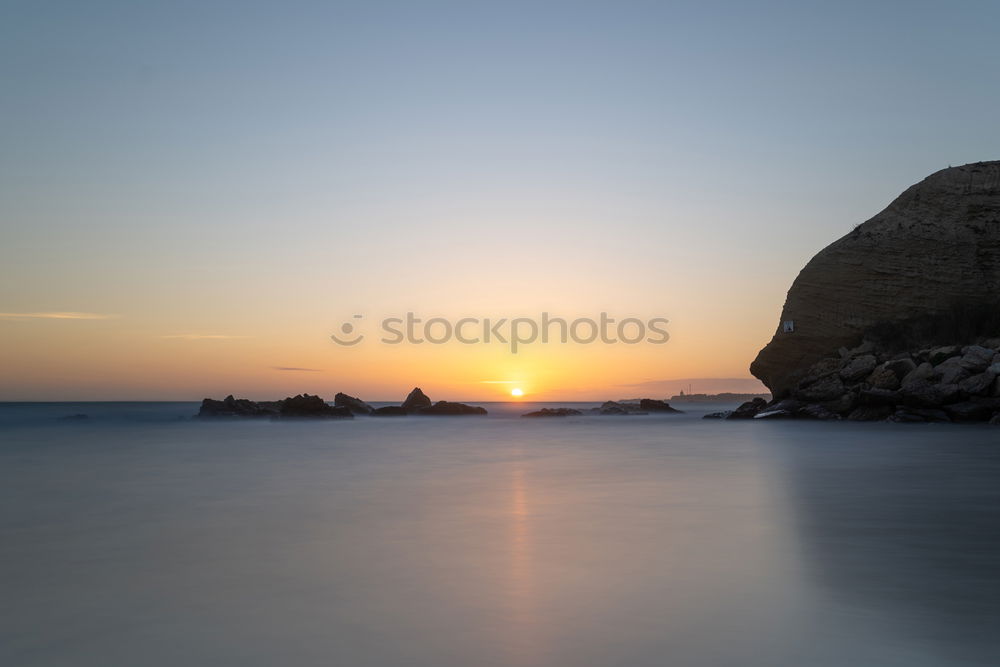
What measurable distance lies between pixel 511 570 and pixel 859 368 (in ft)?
105

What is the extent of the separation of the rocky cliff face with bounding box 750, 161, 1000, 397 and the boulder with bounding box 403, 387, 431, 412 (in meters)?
32.2

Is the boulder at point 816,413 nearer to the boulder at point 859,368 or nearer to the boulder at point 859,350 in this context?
the boulder at point 859,368

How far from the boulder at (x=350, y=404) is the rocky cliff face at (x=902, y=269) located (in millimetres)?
34005

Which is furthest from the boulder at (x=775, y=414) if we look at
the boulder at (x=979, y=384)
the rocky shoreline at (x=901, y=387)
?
the boulder at (x=979, y=384)

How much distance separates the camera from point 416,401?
64.2 meters

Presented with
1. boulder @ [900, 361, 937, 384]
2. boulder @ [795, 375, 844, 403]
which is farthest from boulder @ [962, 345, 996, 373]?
boulder @ [795, 375, 844, 403]

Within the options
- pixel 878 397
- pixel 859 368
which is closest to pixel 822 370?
pixel 859 368

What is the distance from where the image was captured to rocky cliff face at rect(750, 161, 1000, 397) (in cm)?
3628

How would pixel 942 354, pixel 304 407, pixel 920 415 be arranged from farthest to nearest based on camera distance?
pixel 304 407 → pixel 942 354 → pixel 920 415

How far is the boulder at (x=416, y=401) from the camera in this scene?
62875mm

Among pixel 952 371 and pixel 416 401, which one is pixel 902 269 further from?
pixel 416 401

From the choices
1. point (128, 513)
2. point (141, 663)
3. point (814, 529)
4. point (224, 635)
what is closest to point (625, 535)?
point (814, 529)

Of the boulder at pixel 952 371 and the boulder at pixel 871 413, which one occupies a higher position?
the boulder at pixel 952 371

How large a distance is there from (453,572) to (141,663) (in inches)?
96.7
